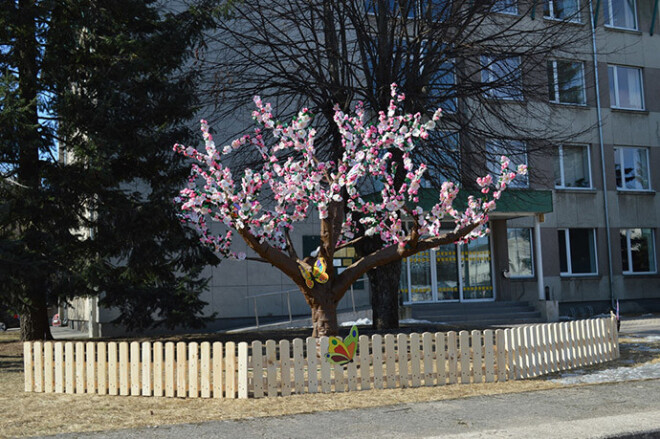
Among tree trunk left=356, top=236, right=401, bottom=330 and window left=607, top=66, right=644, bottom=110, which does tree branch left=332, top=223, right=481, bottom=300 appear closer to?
tree trunk left=356, top=236, right=401, bottom=330

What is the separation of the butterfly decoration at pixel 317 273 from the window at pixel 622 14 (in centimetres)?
2114

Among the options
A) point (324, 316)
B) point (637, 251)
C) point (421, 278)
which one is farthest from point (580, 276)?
point (324, 316)

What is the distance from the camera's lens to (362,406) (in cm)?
766

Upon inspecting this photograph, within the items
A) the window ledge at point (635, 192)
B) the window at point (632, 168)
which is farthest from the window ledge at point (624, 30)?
the window ledge at point (635, 192)

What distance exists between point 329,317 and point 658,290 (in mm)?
20143

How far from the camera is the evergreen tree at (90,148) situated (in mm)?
12023

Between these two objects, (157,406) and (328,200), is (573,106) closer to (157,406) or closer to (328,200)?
(328,200)

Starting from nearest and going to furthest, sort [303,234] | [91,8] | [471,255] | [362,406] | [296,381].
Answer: [362,406] < [296,381] < [91,8] < [303,234] < [471,255]

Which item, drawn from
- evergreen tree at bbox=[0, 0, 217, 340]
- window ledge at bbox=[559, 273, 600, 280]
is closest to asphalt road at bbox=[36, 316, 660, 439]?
evergreen tree at bbox=[0, 0, 217, 340]

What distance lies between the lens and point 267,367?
27.2 feet

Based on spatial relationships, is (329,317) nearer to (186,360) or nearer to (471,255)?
(186,360)

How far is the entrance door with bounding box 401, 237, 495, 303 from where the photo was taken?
22875 mm

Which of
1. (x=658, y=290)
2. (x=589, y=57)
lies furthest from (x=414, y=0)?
(x=658, y=290)

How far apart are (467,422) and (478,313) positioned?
15.0 metres
